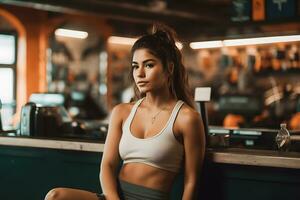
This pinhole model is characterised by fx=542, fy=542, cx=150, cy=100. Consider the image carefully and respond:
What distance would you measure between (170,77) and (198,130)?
1.08 ft

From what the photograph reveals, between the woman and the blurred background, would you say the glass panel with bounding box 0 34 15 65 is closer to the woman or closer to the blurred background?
the blurred background

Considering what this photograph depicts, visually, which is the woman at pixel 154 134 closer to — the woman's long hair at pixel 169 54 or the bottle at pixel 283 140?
the woman's long hair at pixel 169 54

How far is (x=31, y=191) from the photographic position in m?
→ 3.55

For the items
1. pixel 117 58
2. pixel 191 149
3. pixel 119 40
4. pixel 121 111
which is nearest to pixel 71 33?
pixel 119 40

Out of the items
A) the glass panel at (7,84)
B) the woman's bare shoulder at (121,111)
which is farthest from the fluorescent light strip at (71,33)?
the woman's bare shoulder at (121,111)

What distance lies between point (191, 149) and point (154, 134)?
0.19 meters

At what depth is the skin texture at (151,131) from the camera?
99.0 inches

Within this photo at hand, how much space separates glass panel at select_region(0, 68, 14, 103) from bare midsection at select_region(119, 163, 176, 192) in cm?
730

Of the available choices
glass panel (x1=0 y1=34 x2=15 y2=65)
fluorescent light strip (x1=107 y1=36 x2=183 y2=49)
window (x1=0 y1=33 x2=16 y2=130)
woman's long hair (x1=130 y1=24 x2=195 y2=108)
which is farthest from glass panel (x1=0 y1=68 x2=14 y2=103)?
woman's long hair (x1=130 y1=24 x2=195 y2=108)

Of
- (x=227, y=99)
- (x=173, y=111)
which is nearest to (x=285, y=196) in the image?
(x=173, y=111)

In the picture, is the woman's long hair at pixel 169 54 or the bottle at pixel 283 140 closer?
the woman's long hair at pixel 169 54

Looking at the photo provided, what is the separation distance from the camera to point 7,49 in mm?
9523

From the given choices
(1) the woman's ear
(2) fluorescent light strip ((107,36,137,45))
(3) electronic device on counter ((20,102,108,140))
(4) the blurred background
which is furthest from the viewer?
(2) fluorescent light strip ((107,36,137,45))

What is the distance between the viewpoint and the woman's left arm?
2502mm
